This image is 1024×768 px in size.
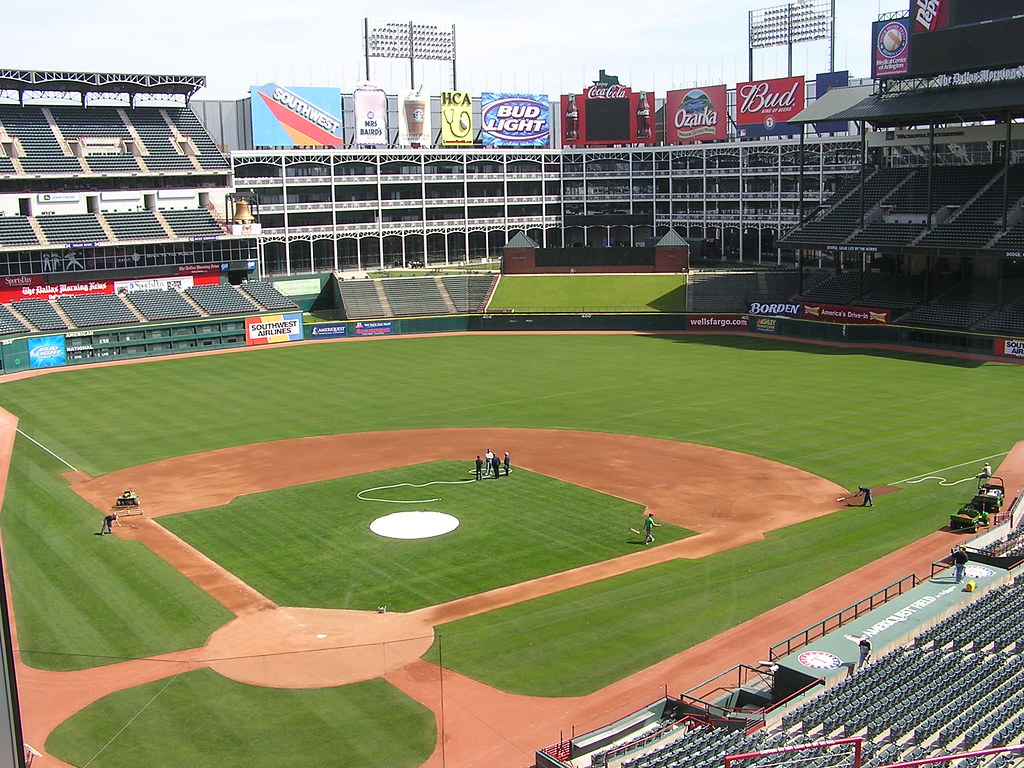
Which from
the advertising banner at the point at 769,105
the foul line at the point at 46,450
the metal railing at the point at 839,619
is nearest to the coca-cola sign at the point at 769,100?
the advertising banner at the point at 769,105

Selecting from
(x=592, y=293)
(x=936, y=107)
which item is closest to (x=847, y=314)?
(x=936, y=107)

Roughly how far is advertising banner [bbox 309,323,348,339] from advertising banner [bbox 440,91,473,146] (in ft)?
110

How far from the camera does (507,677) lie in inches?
932

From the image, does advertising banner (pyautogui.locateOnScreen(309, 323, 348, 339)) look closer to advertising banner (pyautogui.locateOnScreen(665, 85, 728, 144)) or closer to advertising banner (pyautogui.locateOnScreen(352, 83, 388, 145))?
advertising banner (pyautogui.locateOnScreen(352, 83, 388, 145))

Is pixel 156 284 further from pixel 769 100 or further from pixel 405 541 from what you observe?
pixel 769 100

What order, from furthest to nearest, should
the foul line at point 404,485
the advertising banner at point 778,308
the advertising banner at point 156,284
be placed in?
the advertising banner at point 156,284
the advertising banner at point 778,308
the foul line at point 404,485

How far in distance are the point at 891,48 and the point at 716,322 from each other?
84.5 feet

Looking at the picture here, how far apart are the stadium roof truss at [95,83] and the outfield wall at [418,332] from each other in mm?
22532

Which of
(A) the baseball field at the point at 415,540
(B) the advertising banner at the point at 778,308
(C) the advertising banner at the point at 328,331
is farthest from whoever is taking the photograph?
(C) the advertising banner at the point at 328,331

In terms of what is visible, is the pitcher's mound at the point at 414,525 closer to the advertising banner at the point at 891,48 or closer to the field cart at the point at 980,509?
the field cart at the point at 980,509

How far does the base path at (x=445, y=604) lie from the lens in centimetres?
2227

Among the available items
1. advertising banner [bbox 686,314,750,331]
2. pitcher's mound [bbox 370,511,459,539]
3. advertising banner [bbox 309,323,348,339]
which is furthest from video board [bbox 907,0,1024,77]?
pitcher's mound [bbox 370,511,459,539]

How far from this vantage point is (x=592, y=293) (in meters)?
90.3

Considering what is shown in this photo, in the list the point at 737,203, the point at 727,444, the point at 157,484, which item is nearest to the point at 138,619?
the point at 157,484
